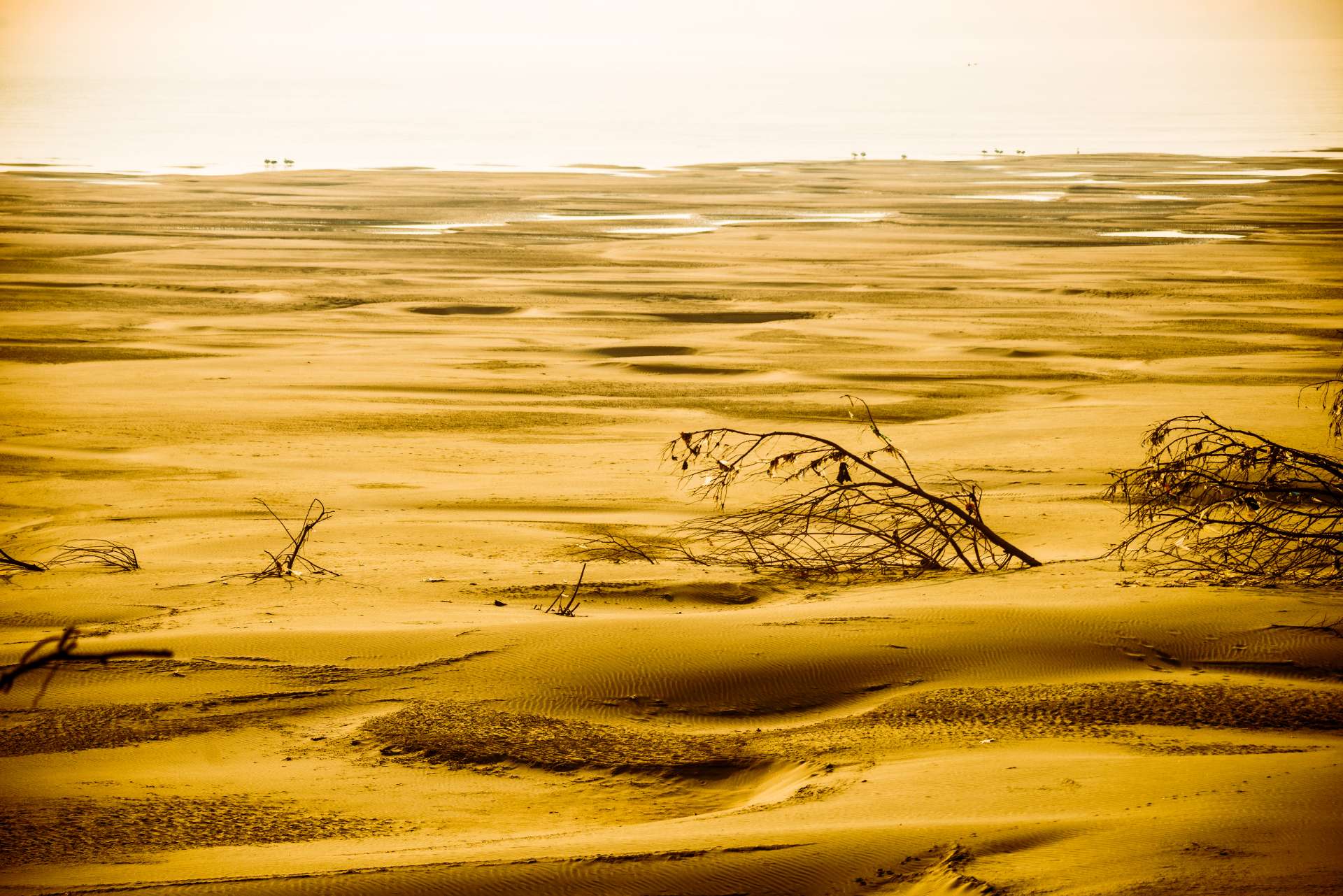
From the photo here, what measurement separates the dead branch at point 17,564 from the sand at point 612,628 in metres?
0.12

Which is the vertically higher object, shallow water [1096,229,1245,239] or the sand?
shallow water [1096,229,1245,239]

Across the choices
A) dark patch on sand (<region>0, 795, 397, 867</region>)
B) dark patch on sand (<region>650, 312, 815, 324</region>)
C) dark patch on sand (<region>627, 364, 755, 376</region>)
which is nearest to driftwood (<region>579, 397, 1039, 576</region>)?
dark patch on sand (<region>0, 795, 397, 867</region>)

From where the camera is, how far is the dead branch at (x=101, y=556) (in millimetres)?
6426

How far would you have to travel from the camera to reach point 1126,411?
412 inches

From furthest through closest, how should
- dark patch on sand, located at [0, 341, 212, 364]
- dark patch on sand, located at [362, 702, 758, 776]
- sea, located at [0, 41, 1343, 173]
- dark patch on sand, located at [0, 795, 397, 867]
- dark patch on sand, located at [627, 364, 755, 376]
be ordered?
sea, located at [0, 41, 1343, 173], dark patch on sand, located at [0, 341, 212, 364], dark patch on sand, located at [627, 364, 755, 376], dark patch on sand, located at [362, 702, 758, 776], dark patch on sand, located at [0, 795, 397, 867]

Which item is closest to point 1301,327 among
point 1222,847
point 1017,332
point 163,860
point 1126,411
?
point 1017,332

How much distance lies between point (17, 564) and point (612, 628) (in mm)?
2916

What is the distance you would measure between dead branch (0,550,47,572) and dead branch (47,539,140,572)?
105 mm

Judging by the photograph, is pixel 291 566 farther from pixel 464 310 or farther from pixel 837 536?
pixel 464 310

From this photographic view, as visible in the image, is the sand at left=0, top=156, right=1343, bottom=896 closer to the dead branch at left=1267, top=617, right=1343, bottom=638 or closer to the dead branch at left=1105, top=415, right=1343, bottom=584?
the dead branch at left=1267, top=617, right=1343, bottom=638

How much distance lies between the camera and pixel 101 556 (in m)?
6.57

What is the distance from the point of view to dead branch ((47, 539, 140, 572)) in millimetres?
6426

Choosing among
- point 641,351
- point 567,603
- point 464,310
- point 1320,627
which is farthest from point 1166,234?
point 567,603

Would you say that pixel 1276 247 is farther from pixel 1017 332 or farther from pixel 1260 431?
pixel 1260 431
